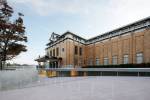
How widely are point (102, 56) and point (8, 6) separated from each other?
27.2 metres

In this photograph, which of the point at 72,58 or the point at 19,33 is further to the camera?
the point at 72,58

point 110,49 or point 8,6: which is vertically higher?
point 8,6

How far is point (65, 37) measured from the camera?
4334cm

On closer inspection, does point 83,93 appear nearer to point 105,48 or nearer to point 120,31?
point 120,31

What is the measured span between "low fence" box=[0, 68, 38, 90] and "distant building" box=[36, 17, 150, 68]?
Result: 2089 centimetres

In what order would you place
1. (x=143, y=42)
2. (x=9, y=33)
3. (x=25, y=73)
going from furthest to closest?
(x=143, y=42)
(x=9, y=33)
(x=25, y=73)

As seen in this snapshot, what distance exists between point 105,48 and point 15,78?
98.6 ft

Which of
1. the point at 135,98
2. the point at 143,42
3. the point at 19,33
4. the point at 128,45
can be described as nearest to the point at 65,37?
the point at 128,45

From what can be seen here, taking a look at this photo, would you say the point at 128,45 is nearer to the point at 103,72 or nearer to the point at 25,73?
the point at 103,72

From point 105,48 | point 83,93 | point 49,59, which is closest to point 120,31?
point 105,48

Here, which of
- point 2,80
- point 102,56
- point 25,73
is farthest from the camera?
point 102,56

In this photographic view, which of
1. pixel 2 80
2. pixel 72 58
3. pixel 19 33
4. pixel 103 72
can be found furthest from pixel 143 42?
pixel 2 80

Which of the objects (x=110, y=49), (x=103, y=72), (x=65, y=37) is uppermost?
(x=65, y=37)

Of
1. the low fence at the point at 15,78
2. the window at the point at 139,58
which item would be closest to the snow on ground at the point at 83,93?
the low fence at the point at 15,78
